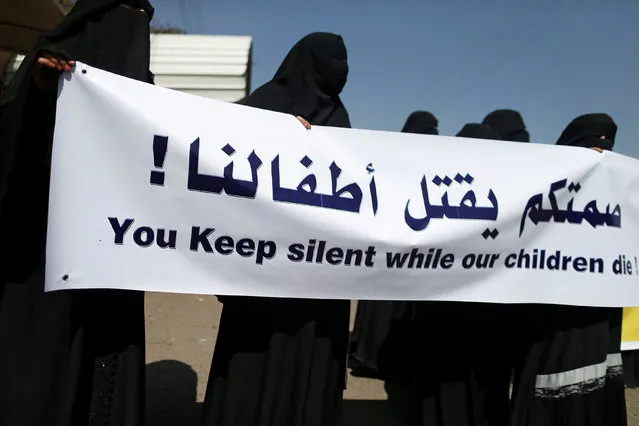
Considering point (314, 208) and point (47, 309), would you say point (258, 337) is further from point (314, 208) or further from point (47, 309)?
point (47, 309)

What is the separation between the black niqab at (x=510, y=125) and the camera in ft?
13.1

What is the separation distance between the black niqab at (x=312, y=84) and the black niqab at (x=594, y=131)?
52.4 inches

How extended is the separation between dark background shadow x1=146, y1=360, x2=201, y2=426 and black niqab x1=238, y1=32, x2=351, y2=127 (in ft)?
5.86

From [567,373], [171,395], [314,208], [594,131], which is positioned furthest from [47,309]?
[594,131]

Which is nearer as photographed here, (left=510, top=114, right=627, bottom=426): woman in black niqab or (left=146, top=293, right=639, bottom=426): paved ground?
(left=510, top=114, right=627, bottom=426): woman in black niqab

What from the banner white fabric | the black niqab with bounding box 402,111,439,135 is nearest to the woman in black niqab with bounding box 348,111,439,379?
the black niqab with bounding box 402,111,439,135

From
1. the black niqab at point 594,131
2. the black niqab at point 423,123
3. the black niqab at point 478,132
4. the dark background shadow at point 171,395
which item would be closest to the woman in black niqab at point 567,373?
the black niqab at point 594,131

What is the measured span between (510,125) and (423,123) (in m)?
0.79

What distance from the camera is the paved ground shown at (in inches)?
124

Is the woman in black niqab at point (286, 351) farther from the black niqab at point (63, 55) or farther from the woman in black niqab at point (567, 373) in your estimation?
the woman in black niqab at point (567, 373)

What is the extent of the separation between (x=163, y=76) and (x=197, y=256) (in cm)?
643

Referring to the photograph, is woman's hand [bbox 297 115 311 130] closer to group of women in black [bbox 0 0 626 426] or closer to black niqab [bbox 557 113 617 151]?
group of women in black [bbox 0 0 626 426]

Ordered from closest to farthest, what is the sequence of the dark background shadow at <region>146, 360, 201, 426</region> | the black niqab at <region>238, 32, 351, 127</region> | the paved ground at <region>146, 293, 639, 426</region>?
the black niqab at <region>238, 32, 351, 127</region>, the dark background shadow at <region>146, 360, 201, 426</region>, the paved ground at <region>146, 293, 639, 426</region>

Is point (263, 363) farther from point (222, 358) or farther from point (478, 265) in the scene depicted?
point (478, 265)
